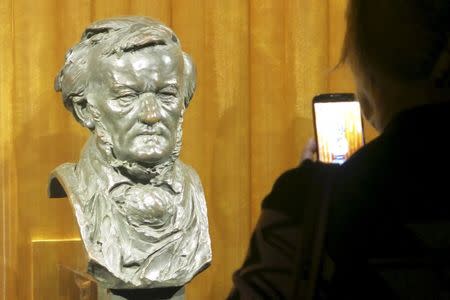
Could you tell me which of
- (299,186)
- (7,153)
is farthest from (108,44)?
(299,186)

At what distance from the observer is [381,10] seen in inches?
20.5

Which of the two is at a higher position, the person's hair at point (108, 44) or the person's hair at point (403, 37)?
the person's hair at point (108, 44)

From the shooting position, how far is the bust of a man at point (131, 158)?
2088mm

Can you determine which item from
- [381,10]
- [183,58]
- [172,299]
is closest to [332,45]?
[183,58]

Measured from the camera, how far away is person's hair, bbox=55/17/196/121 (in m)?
2.09

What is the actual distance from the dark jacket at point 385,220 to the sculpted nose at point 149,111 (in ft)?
5.11

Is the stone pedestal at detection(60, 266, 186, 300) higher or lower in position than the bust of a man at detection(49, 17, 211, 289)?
lower

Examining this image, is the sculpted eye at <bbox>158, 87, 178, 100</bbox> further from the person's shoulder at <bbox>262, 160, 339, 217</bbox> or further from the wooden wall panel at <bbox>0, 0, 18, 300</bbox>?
the person's shoulder at <bbox>262, 160, 339, 217</bbox>

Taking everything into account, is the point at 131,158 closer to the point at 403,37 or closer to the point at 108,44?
the point at 108,44

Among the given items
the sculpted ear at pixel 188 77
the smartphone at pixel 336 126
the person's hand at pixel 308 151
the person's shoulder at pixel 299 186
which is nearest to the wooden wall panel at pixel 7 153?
the sculpted ear at pixel 188 77

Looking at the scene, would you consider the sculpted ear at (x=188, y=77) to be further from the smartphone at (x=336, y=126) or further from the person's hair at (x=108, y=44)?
the smartphone at (x=336, y=126)

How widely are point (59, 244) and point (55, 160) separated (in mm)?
220

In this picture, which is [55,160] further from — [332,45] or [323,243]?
[323,243]

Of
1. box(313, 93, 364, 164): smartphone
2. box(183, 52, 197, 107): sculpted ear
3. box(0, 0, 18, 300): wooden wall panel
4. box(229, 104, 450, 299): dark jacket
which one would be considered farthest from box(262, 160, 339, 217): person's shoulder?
box(0, 0, 18, 300): wooden wall panel
